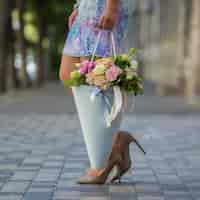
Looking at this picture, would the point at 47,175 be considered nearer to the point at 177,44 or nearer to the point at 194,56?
the point at 194,56

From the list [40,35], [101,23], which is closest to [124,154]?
[101,23]

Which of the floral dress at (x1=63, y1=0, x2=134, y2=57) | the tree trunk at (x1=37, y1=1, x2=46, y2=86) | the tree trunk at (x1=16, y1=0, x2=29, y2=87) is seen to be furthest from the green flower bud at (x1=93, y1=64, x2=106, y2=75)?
the tree trunk at (x1=37, y1=1, x2=46, y2=86)

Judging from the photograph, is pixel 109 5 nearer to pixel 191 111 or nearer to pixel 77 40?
pixel 77 40

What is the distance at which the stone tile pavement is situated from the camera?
596cm

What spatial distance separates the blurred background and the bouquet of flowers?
36.5ft

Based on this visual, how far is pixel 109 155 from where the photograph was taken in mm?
6285

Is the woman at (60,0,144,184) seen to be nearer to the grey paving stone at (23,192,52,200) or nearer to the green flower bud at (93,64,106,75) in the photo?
the green flower bud at (93,64,106,75)

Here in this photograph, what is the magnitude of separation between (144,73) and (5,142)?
39126 millimetres

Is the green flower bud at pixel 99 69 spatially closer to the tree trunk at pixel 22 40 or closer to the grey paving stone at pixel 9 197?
the grey paving stone at pixel 9 197

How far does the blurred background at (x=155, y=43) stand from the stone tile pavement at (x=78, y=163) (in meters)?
6.02

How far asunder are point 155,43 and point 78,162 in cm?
3132

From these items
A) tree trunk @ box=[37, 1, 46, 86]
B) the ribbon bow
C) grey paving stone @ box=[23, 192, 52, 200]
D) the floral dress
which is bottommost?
tree trunk @ box=[37, 1, 46, 86]

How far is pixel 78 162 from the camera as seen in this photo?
7816 millimetres

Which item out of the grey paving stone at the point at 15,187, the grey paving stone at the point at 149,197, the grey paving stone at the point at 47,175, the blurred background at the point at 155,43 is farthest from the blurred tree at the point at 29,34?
the grey paving stone at the point at 149,197
